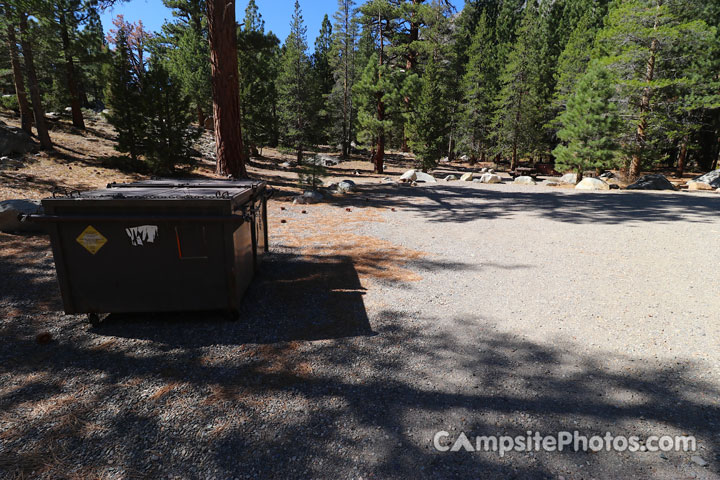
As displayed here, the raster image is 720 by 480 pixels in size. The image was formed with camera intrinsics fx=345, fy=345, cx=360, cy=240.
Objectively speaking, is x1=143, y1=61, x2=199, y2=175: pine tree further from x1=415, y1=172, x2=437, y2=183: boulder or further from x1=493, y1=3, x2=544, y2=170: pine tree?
x1=493, y1=3, x2=544, y2=170: pine tree

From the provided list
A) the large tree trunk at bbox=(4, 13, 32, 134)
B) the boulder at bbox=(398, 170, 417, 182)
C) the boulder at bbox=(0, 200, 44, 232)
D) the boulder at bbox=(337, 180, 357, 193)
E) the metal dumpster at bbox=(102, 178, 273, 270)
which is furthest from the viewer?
the boulder at bbox=(398, 170, 417, 182)

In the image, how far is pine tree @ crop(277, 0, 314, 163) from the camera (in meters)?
22.8

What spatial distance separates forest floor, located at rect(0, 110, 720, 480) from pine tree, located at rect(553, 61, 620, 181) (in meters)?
15.2

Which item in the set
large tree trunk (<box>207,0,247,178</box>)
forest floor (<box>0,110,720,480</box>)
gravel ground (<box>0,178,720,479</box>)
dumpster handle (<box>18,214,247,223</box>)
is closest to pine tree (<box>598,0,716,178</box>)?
forest floor (<box>0,110,720,480</box>)

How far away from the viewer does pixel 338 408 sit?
268 cm

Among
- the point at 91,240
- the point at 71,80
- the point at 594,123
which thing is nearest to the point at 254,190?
the point at 91,240

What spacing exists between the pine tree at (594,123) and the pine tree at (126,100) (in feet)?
70.8

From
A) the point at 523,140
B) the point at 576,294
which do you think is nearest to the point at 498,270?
the point at 576,294

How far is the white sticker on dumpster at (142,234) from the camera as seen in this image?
352cm

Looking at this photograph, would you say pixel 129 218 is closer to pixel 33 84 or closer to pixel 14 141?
pixel 14 141

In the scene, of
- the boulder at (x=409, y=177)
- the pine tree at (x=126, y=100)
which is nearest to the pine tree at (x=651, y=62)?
the boulder at (x=409, y=177)

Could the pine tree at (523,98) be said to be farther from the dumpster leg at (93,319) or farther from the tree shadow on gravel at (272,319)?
the dumpster leg at (93,319)

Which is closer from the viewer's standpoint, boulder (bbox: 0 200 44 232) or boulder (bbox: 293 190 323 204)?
boulder (bbox: 0 200 44 232)

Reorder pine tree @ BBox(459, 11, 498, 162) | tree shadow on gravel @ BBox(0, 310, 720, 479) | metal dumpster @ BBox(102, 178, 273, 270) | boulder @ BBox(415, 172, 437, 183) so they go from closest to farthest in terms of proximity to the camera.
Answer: tree shadow on gravel @ BBox(0, 310, 720, 479), metal dumpster @ BBox(102, 178, 273, 270), boulder @ BBox(415, 172, 437, 183), pine tree @ BBox(459, 11, 498, 162)
